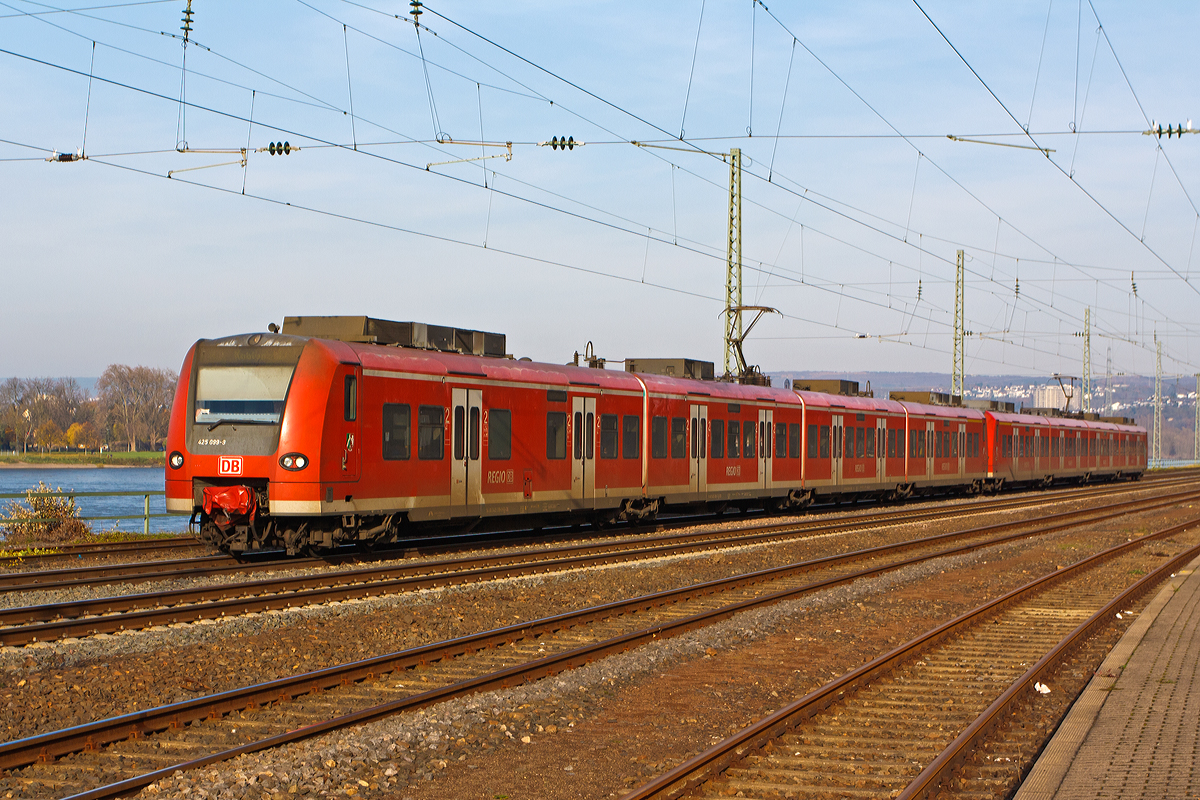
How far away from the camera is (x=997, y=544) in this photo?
22812 millimetres

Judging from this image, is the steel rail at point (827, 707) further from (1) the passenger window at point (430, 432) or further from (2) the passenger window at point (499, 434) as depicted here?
(2) the passenger window at point (499, 434)

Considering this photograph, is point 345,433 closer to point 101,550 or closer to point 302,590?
point 302,590

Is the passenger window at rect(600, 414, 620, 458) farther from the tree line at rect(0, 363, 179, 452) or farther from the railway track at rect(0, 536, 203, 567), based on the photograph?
the tree line at rect(0, 363, 179, 452)

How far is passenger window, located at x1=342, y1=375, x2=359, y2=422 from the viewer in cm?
1594

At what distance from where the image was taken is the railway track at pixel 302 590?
10922mm

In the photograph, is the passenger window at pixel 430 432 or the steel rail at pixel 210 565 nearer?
the steel rail at pixel 210 565

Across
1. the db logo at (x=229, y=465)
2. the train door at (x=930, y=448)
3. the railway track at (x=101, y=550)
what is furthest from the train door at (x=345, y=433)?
the train door at (x=930, y=448)

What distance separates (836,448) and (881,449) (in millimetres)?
3588

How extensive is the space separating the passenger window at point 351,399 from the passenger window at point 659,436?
8972 mm

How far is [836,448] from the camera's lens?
32.6 m

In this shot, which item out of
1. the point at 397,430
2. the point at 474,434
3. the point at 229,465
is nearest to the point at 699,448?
the point at 474,434

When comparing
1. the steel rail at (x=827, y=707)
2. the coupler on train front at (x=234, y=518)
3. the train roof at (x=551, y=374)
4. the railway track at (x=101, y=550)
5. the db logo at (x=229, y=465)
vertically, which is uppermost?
the train roof at (x=551, y=374)

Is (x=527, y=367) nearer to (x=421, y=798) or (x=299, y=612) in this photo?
(x=299, y=612)

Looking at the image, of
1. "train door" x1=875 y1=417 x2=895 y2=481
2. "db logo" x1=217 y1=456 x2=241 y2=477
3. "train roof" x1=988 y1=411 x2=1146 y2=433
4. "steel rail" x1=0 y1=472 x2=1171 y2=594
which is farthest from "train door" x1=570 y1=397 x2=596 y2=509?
"train roof" x1=988 y1=411 x2=1146 y2=433
